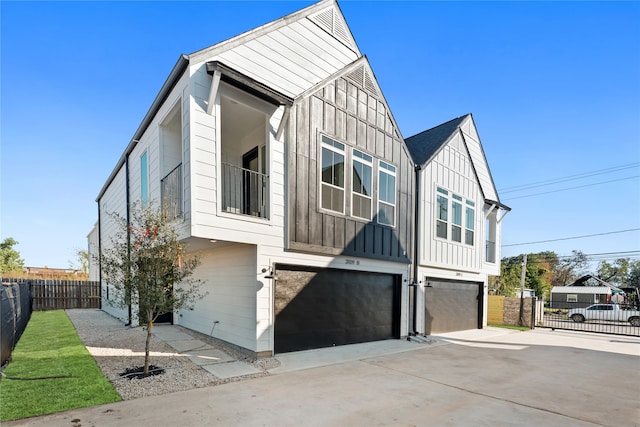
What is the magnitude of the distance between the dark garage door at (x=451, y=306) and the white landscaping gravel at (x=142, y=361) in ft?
22.8

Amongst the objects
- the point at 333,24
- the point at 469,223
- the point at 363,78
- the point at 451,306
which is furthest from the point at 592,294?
the point at 333,24

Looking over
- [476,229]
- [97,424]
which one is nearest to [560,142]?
[476,229]

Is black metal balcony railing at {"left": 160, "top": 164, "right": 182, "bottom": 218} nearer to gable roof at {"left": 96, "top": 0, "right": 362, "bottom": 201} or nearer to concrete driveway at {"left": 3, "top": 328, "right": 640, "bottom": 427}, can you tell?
gable roof at {"left": 96, "top": 0, "right": 362, "bottom": 201}

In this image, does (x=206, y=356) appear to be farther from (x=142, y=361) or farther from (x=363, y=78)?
(x=363, y=78)

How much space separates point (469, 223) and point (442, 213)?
2.10 m

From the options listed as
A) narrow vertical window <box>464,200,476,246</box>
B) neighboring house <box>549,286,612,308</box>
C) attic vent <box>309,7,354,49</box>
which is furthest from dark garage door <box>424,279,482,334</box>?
neighboring house <box>549,286,612,308</box>

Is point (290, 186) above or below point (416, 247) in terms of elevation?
above

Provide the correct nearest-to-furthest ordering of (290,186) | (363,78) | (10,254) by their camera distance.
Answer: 1. (290,186)
2. (363,78)
3. (10,254)

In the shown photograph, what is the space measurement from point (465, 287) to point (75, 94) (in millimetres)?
15656

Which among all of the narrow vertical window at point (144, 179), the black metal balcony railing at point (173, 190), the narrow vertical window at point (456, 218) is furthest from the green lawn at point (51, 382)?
the narrow vertical window at point (456, 218)

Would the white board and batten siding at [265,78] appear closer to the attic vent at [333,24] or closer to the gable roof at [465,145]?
the attic vent at [333,24]

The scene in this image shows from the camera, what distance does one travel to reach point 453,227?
12477 millimetres

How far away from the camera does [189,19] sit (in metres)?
8.22

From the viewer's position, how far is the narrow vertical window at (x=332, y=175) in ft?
27.2
